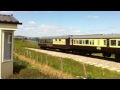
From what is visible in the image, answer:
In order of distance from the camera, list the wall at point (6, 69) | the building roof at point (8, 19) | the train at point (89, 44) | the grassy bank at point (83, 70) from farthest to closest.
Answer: the train at point (89, 44) → the grassy bank at point (83, 70) → the building roof at point (8, 19) → the wall at point (6, 69)

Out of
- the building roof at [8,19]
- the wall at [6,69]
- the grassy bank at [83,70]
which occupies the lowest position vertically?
the grassy bank at [83,70]

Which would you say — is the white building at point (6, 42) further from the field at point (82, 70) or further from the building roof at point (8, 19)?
the field at point (82, 70)

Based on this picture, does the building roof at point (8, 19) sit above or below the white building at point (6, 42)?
above

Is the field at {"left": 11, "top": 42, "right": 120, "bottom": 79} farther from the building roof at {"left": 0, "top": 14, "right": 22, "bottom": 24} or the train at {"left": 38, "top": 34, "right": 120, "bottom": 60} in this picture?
the train at {"left": 38, "top": 34, "right": 120, "bottom": 60}

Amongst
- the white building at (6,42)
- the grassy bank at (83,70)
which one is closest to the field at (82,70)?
the grassy bank at (83,70)

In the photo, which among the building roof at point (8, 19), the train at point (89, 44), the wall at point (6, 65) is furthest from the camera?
the train at point (89, 44)

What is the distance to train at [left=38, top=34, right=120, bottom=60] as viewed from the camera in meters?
23.2

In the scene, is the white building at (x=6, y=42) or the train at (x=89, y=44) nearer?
the white building at (x=6, y=42)

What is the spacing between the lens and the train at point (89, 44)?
2316cm

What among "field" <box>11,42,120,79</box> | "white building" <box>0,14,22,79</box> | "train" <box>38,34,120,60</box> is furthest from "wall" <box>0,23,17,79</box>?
"train" <box>38,34,120,60</box>
